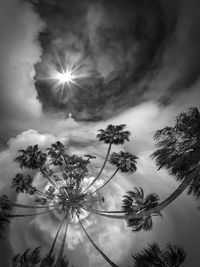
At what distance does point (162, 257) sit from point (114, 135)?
49.5ft

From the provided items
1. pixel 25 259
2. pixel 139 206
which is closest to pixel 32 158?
pixel 25 259

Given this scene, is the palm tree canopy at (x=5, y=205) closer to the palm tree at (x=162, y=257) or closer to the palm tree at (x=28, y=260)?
the palm tree at (x=28, y=260)

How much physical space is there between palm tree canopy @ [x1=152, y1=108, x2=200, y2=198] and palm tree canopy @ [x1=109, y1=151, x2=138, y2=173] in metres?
14.1

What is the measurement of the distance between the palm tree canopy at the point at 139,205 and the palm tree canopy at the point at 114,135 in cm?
776

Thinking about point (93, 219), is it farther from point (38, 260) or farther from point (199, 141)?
point (199, 141)

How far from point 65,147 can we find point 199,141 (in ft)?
66.5

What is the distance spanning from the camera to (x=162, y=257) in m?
9.67

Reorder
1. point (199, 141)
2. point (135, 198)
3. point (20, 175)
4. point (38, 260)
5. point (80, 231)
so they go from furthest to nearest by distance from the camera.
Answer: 1. point (80, 231)
2. point (20, 175)
3. point (135, 198)
4. point (38, 260)
5. point (199, 141)

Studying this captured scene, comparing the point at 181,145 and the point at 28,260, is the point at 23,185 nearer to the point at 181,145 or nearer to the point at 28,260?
the point at 28,260

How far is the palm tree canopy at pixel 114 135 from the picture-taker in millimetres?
22672

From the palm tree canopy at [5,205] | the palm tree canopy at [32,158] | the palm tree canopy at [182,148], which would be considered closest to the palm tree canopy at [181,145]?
the palm tree canopy at [182,148]

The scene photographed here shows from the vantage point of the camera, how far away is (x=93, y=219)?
126ft

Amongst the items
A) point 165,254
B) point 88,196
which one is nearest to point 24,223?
point 88,196

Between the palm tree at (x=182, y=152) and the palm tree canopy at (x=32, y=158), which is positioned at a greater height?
the palm tree canopy at (x=32, y=158)
